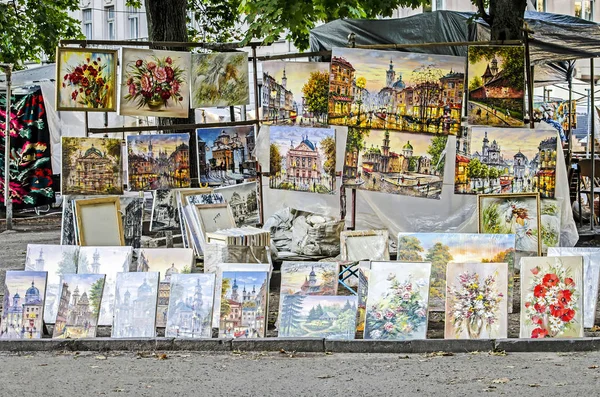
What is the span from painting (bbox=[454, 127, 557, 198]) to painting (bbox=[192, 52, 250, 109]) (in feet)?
8.63

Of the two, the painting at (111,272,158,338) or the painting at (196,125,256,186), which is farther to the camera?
the painting at (196,125,256,186)

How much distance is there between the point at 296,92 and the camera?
12430mm

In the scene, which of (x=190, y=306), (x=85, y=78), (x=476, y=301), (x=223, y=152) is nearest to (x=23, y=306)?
(x=190, y=306)

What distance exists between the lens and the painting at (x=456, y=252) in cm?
965

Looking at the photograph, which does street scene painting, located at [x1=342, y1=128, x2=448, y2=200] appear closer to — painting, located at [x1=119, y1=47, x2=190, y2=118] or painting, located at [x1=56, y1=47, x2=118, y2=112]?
painting, located at [x1=119, y1=47, x2=190, y2=118]

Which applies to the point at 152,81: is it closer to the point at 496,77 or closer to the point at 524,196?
the point at 496,77

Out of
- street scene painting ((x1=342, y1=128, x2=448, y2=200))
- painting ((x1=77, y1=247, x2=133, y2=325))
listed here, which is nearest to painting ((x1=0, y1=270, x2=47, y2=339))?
painting ((x1=77, y1=247, x2=133, y2=325))

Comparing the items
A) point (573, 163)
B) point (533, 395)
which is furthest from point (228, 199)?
point (573, 163)

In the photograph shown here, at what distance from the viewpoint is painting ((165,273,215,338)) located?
8.83 meters

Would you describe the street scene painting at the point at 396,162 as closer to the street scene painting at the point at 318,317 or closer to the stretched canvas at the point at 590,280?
the stretched canvas at the point at 590,280

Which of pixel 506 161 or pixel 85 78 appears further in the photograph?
pixel 85 78

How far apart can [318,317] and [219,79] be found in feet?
15.0

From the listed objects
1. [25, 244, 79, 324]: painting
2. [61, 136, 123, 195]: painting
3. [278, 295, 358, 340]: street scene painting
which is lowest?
[278, 295, 358, 340]: street scene painting

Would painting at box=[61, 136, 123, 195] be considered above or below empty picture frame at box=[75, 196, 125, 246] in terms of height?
above
